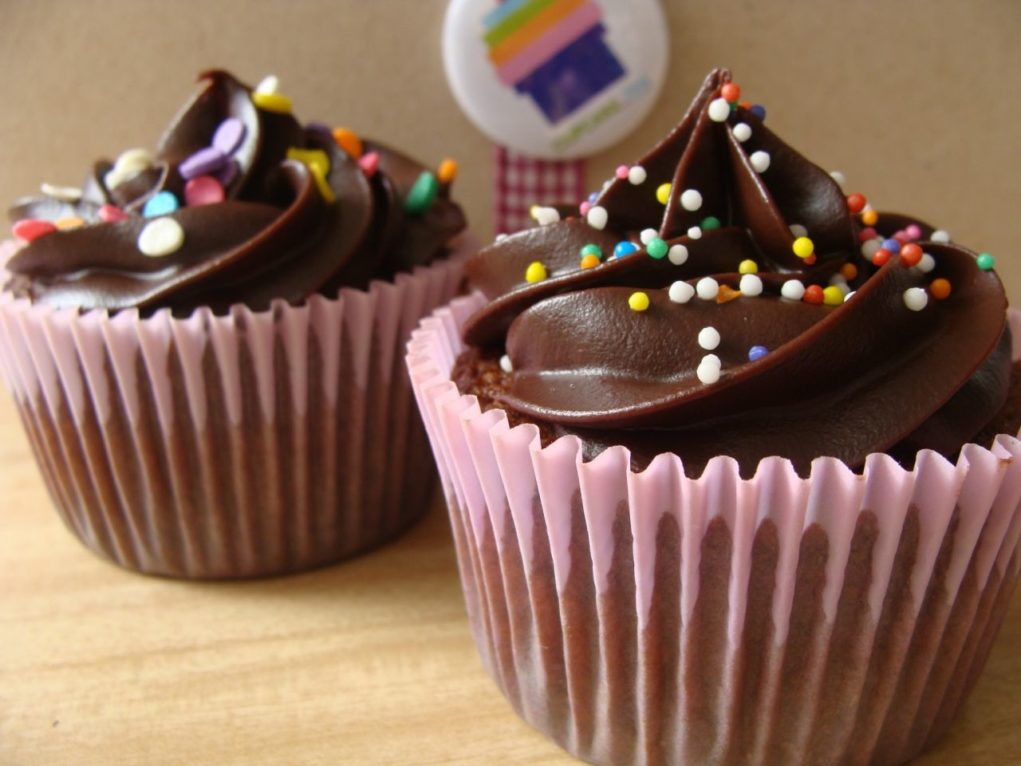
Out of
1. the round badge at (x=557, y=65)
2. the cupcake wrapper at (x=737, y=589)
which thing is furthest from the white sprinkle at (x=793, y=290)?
the round badge at (x=557, y=65)

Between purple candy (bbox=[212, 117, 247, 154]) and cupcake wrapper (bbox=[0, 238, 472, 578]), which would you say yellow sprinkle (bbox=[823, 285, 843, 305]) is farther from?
purple candy (bbox=[212, 117, 247, 154])

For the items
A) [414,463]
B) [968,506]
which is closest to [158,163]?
[414,463]

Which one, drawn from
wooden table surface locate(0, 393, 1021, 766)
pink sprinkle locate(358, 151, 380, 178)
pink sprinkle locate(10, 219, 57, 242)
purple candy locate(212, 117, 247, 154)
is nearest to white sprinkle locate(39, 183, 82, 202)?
pink sprinkle locate(10, 219, 57, 242)

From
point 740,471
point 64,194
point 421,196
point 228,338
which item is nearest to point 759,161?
point 740,471

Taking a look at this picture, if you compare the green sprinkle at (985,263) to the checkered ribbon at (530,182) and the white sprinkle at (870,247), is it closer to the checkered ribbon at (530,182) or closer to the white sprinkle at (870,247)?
the white sprinkle at (870,247)

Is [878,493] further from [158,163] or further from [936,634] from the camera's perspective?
Answer: [158,163]

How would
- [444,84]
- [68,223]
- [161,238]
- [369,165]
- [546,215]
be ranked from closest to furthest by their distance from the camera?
1. [546,215]
2. [161,238]
3. [68,223]
4. [369,165]
5. [444,84]

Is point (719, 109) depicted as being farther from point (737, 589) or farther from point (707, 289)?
point (737, 589)
